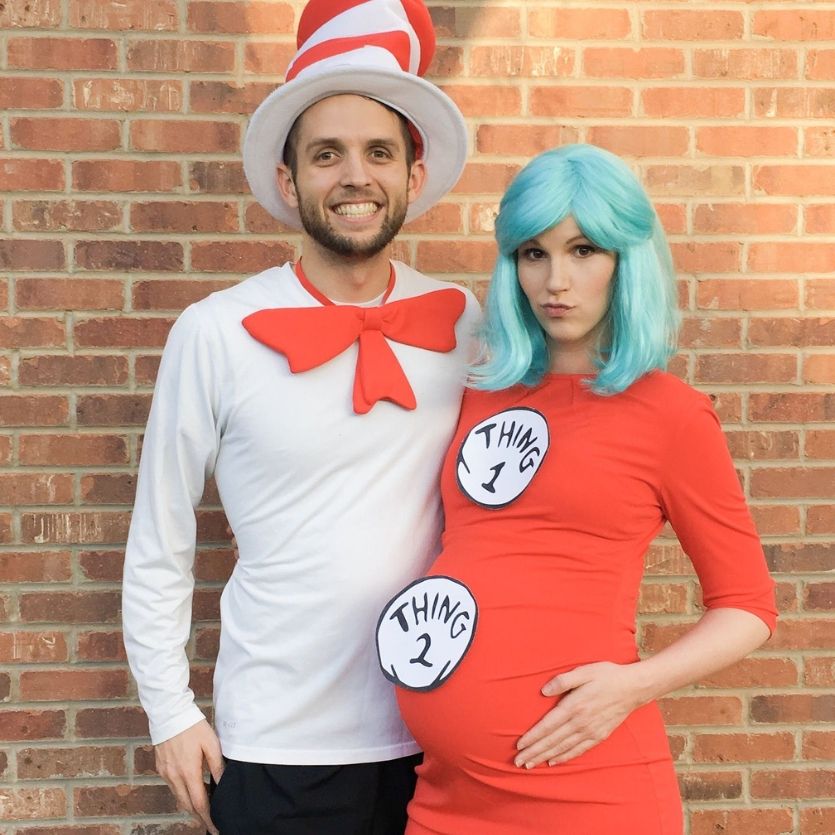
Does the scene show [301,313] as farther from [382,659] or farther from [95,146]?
[95,146]

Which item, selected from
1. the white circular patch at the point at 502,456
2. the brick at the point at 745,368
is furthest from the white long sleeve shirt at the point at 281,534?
the brick at the point at 745,368

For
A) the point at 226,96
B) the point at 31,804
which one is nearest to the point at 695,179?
the point at 226,96

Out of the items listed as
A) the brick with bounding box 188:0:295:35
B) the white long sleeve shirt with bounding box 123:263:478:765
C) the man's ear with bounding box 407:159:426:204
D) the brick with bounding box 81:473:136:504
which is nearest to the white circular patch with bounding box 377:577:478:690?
the white long sleeve shirt with bounding box 123:263:478:765

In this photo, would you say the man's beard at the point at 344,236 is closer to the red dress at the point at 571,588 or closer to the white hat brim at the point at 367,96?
the white hat brim at the point at 367,96

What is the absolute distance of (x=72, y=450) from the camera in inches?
103

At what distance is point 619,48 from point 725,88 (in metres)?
0.29

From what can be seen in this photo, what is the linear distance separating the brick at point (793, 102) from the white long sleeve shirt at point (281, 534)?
1.29 meters

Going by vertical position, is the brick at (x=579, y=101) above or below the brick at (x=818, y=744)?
above

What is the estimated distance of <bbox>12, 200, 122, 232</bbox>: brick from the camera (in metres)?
2.58

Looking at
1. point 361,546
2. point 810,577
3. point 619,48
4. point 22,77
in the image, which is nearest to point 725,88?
point 619,48

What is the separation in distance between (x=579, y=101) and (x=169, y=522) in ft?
4.79

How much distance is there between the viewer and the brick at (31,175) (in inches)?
101

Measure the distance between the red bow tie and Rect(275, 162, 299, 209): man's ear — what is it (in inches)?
6.7

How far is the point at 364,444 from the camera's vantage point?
6.49 ft
